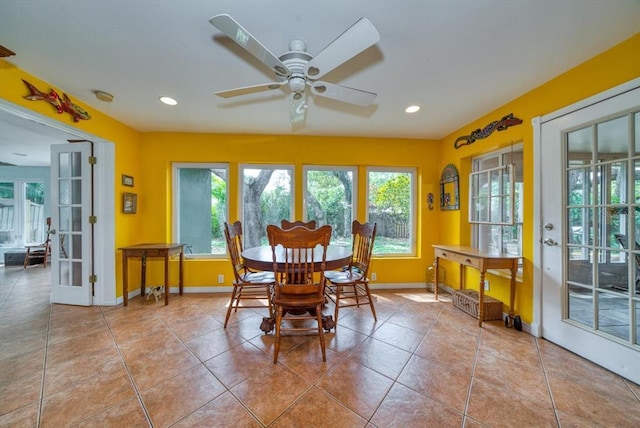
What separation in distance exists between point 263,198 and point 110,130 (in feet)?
6.46

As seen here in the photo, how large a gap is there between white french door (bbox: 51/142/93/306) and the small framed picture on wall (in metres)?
0.32

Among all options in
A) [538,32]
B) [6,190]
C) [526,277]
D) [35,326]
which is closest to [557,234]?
[526,277]

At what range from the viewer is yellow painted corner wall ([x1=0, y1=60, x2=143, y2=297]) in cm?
197

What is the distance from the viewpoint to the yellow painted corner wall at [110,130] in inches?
77.6

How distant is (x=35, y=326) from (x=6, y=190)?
5.78 metres

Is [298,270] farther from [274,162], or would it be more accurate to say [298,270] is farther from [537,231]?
[537,231]

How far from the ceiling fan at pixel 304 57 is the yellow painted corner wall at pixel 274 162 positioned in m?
1.71

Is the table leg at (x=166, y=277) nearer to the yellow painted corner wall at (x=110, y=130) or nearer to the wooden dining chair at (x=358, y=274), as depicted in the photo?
the yellow painted corner wall at (x=110, y=130)

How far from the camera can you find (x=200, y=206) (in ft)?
12.2

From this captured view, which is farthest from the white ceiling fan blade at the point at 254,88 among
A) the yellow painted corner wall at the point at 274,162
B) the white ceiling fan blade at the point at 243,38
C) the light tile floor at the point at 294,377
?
the light tile floor at the point at 294,377

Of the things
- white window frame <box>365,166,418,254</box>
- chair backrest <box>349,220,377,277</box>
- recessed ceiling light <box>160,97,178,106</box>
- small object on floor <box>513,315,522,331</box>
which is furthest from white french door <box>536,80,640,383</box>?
recessed ceiling light <box>160,97,178,106</box>

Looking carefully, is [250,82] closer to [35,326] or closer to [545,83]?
[545,83]

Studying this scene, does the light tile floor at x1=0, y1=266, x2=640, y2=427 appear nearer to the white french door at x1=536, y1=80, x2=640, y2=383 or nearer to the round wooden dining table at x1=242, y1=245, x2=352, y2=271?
the white french door at x1=536, y1=80, x2=640, y2=383

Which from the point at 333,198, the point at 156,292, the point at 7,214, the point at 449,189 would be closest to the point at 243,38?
the point at 333,198
